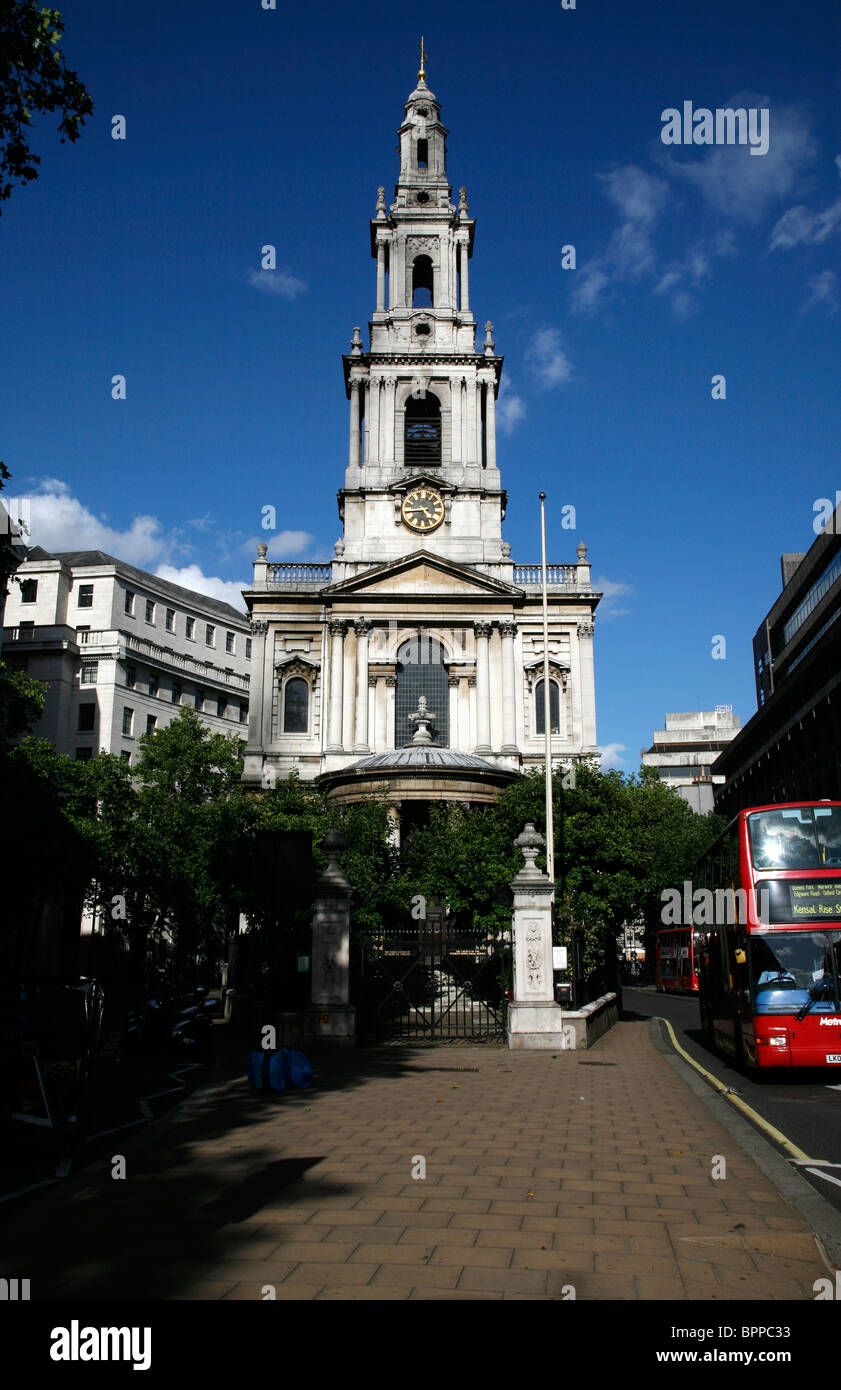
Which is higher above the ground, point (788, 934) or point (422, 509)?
point (422, 509)

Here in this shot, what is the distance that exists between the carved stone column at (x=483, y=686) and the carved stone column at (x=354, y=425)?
38.7 feet

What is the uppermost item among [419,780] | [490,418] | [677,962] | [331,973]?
[490,418]

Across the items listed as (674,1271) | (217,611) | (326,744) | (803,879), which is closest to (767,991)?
(803,879)

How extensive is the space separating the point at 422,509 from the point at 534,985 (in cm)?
3548

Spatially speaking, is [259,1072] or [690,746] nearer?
[259,1072]

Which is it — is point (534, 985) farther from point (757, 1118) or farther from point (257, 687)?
point (257, 687)

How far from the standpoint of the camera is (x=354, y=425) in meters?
53.6

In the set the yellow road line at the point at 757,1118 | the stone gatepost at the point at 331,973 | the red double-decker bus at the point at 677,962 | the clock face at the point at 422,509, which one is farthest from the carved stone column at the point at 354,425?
the yellow road line at the point at 757,1118

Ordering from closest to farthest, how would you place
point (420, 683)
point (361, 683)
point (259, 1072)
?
1. point (259, 1072)
2. point (361, 683)
3. point (420, 683)

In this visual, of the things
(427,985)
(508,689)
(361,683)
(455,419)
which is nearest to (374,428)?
(455,419)

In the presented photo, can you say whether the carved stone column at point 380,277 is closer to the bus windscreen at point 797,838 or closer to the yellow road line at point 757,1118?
the bus windscreen at point 797,838
